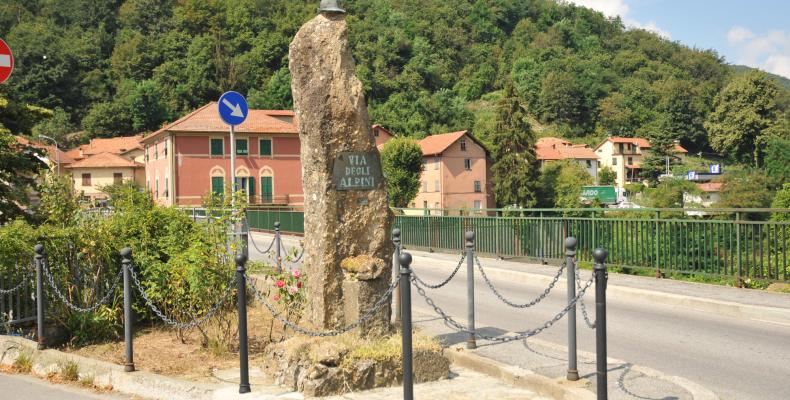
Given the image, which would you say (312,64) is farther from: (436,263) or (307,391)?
(436,263)

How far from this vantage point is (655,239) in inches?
543

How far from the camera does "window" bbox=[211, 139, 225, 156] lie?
57688 mm

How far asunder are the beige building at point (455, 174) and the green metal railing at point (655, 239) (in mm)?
56311

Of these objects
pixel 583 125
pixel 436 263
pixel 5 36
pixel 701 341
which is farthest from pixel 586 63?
pixel 701 341

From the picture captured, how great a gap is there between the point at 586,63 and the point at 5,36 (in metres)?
108

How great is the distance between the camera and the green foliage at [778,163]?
57.9 meters

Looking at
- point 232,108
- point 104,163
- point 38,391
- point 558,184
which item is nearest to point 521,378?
point 38,391

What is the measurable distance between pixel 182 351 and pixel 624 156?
113 m

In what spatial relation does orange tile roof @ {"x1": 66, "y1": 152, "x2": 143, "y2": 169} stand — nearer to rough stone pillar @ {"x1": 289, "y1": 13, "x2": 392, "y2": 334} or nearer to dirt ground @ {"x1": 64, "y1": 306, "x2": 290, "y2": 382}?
dirt ground @ {"x1": 64, "y1": 306, "x2": 290, "y2": 382}

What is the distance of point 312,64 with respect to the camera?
7.07 meters

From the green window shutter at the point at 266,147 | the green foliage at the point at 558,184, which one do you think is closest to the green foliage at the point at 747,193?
the green foliage at the point at 558,184

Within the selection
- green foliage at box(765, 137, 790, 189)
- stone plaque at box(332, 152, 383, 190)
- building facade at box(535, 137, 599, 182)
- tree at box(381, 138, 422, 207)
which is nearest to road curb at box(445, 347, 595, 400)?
stone plaque at box(332, 152, 383, 190)

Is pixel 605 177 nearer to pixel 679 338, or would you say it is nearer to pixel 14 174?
pixel 14 174

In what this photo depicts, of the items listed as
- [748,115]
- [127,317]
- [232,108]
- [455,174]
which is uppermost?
[748,115]
